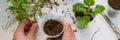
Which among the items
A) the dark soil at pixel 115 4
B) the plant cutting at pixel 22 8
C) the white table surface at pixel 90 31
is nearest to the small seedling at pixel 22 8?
the plant cutting at pixel 22 8

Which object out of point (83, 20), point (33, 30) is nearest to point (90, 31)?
point (83, 20)

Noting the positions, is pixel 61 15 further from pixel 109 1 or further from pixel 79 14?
pixel 109 1

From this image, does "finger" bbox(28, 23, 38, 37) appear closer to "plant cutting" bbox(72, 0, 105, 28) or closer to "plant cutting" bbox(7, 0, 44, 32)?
"plant cutting" bbox(7, 0, 44, 32)

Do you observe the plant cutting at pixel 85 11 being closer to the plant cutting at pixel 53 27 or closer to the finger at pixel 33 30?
the plant cutting at pixel 53 27

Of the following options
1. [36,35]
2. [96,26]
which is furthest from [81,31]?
[36,35]

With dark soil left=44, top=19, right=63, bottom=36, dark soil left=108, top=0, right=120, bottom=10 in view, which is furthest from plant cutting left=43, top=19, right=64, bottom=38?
dark soil left=108, top=0, right=120, bottom=10

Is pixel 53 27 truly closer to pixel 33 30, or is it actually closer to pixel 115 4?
pixel 33 30
